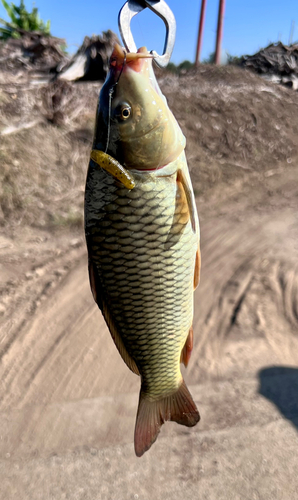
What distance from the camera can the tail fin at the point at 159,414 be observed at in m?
1.88

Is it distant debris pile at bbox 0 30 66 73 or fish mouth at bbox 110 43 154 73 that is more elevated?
distant debris pile at bbox 0 30 66 73

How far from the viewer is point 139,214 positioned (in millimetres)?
1383

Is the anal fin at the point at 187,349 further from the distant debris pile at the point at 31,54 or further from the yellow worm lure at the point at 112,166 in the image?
the distant debris pile at the point at 31,54

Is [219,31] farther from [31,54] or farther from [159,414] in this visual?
[159,414]

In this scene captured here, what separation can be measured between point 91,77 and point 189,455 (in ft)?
33.5

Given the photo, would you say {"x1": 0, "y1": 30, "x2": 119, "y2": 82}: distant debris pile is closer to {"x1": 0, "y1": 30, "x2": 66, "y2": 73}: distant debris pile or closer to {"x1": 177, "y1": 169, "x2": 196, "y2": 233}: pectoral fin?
{"x1": 0, "y1": 30, "x2": 66, "y2": 73}: distant debris pile

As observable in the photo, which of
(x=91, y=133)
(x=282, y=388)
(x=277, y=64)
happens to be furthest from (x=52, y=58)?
(x=282, y=388)

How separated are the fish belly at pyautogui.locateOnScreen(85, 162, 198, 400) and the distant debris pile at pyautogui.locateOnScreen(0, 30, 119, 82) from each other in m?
9.31

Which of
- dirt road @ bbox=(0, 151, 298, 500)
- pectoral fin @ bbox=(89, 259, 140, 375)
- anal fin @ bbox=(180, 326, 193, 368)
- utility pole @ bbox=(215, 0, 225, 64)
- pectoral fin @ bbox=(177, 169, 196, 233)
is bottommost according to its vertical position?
dirt road @ bbox=(0, 151, 298, 500)

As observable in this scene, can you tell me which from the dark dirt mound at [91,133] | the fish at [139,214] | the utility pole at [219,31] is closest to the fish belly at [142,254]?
the fish at [139,214]

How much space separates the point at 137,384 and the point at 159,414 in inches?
98.4

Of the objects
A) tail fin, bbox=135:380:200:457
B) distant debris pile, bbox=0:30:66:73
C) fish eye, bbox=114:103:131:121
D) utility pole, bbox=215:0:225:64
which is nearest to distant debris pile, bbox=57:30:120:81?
distant debris pile, bbox=0:30:66:73

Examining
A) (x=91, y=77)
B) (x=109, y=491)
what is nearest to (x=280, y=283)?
(x=109, y=491)

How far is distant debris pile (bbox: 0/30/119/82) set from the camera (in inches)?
379
